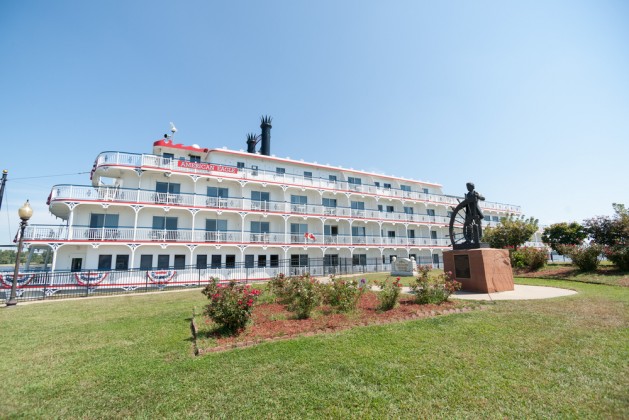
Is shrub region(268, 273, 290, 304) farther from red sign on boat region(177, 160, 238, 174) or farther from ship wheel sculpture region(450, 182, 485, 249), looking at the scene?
red sign on boat region(177, 160, 238, 174)

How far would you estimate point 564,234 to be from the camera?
40406 millimetres

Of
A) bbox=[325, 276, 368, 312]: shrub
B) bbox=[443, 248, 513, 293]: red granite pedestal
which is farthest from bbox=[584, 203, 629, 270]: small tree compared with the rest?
bbox=[325, 276, 368, 312]: shrub

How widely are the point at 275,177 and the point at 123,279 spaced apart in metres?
16.5

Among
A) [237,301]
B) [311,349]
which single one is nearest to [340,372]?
[311,349]

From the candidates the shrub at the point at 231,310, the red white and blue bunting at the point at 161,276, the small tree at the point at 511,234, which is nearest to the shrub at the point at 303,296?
the shrub at the point at 231,310

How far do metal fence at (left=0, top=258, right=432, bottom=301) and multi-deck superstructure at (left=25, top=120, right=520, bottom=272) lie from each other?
923mm

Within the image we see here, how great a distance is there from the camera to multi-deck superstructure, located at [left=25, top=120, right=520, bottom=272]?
22.3m

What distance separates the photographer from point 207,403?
4055 mm

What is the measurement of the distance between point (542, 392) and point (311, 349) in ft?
12.9

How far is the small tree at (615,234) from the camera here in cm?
1641

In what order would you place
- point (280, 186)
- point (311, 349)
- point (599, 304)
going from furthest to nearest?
point (280, 186) → point (599, 304) → point (311, 349)

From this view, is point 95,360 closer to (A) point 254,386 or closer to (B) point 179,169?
(A) point 254,386

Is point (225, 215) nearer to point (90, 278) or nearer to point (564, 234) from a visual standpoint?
point (90, 278)

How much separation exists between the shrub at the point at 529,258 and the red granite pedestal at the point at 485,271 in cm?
1011
